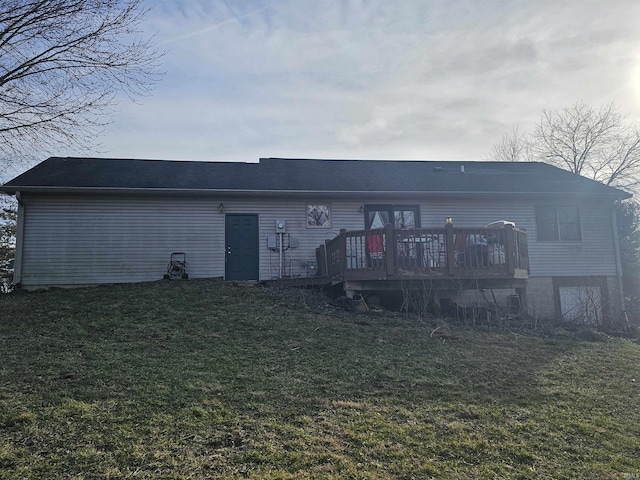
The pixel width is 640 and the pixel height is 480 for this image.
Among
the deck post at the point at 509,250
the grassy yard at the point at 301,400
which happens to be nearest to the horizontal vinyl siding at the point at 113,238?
the grassy yard at the point at 301,400

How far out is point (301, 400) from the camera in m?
4.71

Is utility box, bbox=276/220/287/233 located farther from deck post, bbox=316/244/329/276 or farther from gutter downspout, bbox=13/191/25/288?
gutter downspout, bbox=13/191/25/288

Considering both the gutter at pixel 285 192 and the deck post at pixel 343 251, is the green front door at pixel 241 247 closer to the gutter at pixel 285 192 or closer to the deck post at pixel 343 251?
the gutter at pixel 285 192

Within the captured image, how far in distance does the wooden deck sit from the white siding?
11.1 ft

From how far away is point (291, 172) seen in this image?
48.0 feet

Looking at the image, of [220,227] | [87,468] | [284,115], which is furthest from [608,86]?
[87,468]

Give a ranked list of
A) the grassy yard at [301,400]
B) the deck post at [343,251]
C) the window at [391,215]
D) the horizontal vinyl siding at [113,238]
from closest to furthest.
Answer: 1. the grassy yard at [301,400]
2. the deck post at [343,251]
3. the horizontal vinyl siding at [113,238]
4. the window at [391,215]

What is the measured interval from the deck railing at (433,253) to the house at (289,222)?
0.04m

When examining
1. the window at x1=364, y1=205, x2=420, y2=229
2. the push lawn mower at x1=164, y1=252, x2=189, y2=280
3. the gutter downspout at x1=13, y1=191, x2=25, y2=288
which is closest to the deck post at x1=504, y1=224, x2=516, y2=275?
the window at x1=364, y1=205, x2=420, y2=229

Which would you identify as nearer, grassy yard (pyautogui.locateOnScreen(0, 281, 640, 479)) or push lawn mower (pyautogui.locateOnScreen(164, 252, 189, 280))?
grassy yard (pyautogui.locateOnScreen(0, 281, 640, 479))

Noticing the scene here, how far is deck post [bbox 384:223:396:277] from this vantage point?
9.35 meters

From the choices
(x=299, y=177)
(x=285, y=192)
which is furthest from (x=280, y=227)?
(x=299, y=177)

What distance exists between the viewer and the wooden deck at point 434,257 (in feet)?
30.8

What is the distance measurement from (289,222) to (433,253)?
4725mm
